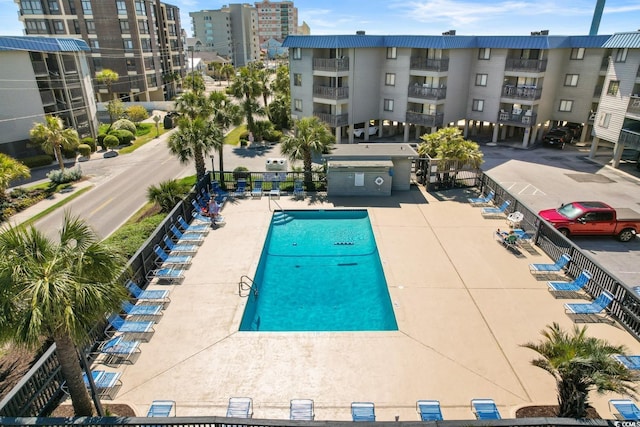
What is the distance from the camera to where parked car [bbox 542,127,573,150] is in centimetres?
4125

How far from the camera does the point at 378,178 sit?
27297 mm

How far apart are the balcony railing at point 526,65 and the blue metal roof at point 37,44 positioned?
44387 mm

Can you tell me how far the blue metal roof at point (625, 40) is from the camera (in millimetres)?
31344

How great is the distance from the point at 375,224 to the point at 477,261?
626 centimetres

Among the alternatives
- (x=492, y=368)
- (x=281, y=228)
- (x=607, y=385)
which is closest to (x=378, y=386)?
(x=492, y=368)

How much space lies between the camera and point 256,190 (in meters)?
28.2

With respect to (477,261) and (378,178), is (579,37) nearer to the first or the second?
(378,178)

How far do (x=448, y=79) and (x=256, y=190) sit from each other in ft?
83.4

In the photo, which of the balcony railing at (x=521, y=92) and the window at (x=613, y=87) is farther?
the balcony railing at (x=521, y=92)

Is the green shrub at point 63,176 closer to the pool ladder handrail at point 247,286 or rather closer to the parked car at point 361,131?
the pool ladder handrail at point 247,286

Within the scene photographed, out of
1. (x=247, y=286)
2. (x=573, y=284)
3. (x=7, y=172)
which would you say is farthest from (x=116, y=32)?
(x=573, y=284)

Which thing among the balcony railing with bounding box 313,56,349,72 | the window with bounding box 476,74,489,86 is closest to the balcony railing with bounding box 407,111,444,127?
the window with bounding box 476,74,489,86

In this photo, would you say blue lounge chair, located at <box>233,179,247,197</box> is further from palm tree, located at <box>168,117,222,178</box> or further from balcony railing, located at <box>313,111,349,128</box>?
balcony railing, located at <box>313,111,349,128</box>

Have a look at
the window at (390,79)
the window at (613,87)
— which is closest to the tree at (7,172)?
the window at (390,79)
